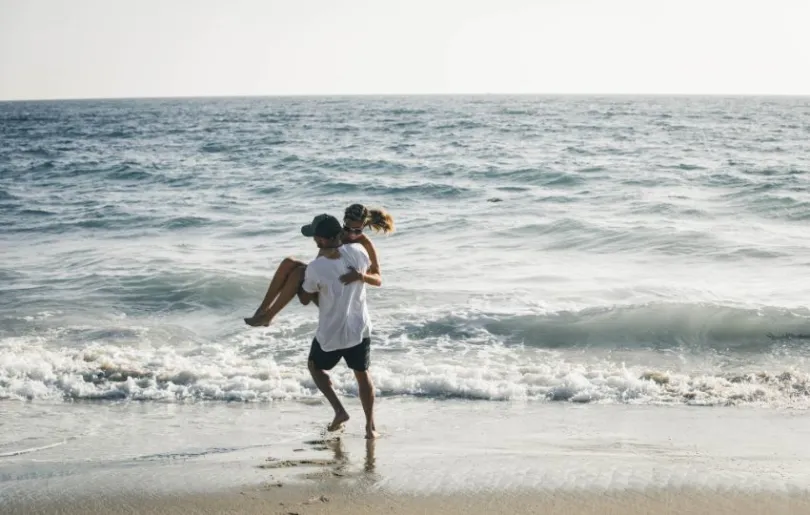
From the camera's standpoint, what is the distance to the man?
530cm

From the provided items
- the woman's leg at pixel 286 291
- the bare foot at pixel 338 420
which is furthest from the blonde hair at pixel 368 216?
the bare foot at pixel 338 420

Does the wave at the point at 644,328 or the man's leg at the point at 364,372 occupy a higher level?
the man's leg at the point at 364,372

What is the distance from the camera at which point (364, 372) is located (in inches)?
221

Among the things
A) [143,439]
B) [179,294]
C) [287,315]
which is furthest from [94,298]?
[143,439]

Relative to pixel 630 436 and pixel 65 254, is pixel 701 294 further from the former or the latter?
pixel 65 254

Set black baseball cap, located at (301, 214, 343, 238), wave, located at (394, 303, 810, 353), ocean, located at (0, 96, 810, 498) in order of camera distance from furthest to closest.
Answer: wave, located at (394, 303, 810, 353), ocean, located at (0, 96, 810, 498), black baseball cap, located at (301, 214, 343, 238)

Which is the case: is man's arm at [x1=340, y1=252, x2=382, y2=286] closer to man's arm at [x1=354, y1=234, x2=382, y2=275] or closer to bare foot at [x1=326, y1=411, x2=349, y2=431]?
man's arm at [x1=354, y1=234, x2=382, y2=275]

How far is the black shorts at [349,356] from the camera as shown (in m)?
5.54

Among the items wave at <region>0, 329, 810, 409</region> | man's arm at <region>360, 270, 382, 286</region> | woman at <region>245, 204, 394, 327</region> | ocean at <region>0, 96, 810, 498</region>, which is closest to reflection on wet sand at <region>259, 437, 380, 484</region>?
woman at <region>245, 204, 394, 327</region>

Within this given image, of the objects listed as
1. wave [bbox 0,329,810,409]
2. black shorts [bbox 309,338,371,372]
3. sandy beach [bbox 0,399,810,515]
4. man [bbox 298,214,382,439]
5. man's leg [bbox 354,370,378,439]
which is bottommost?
wave [bbox 0,329,810,409]

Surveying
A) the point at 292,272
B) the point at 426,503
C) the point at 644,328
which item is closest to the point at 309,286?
the point at 292,272

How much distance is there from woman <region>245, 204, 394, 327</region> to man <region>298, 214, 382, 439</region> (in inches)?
3.0

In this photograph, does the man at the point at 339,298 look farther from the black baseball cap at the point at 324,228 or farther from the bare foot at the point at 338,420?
the bare foot at the point at 338,420

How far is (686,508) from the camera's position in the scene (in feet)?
14.2
